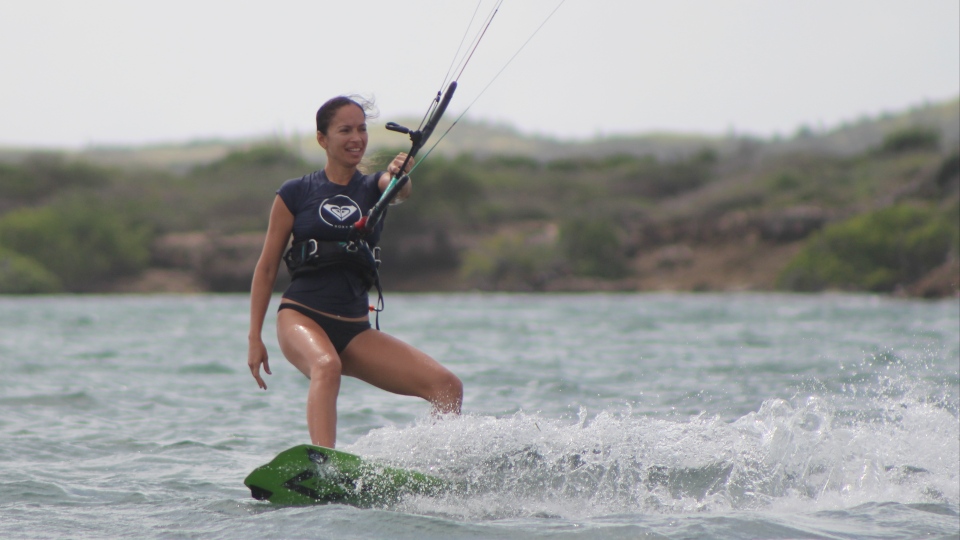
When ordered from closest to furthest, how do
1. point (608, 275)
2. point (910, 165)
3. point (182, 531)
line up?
1. point (182, 531)
2. point (608, 275)
3. point (910, 165)

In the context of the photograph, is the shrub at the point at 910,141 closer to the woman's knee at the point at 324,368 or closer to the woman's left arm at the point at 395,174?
the woman's left arm at the point at 395,174

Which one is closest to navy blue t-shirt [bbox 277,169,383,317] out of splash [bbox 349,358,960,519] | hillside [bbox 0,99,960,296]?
splash [bbox 349,358,960,519]

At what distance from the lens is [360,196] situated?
524 centimetres

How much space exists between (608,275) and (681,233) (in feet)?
15.7

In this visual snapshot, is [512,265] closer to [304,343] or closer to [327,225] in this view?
[327,225]

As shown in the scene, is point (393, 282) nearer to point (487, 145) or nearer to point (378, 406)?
point (378, 406)

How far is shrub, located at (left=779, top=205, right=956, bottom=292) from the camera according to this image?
1359 inches

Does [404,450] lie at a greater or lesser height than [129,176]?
lesser

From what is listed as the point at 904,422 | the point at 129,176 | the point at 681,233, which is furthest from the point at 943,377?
the point at 129,176

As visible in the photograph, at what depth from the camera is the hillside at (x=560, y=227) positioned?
128 feet

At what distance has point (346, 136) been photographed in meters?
5.10

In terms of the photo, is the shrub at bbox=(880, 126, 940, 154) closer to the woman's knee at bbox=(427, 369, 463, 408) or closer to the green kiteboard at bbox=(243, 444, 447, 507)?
the woman's knee at bbox=(427, 369, 463, 408)

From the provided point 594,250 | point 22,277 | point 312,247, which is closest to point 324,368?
point 312,247

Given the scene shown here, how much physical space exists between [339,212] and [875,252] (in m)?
34.5
